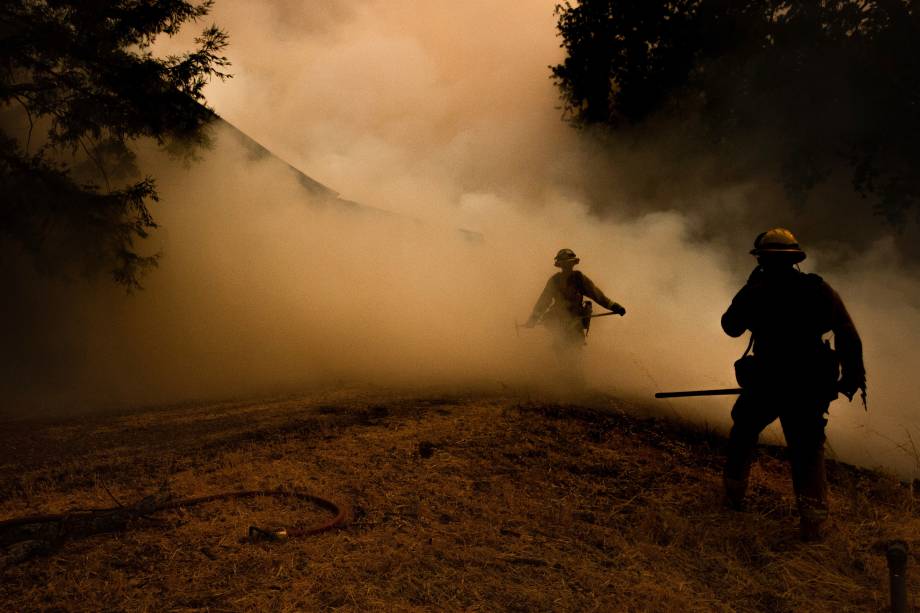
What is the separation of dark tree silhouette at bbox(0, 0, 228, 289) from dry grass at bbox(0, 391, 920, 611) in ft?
13.3

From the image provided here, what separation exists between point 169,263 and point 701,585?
1261cm

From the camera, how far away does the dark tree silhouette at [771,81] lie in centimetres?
1282

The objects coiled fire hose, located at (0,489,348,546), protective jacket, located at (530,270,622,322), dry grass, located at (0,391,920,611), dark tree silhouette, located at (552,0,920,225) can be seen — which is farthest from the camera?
dark tree silhouette, located at (552,0,920,225)

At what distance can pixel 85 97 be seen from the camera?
925 cm

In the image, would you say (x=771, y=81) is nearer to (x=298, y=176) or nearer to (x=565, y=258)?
(x=565, y=258)

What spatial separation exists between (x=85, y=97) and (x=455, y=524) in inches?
336

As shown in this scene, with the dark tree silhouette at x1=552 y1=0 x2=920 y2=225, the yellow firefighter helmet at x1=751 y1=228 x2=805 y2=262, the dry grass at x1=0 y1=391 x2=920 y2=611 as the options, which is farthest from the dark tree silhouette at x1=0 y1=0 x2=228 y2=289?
the dark tree silhouette at x1=552 y1=0 x2=920 y2=225

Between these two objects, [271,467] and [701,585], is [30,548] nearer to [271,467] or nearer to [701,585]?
[271,467]

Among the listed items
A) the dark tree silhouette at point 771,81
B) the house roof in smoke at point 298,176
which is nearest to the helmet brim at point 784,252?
the dark tree silhouette at point 771,81

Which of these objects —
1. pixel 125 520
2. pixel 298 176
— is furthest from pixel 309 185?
pixel 125 520

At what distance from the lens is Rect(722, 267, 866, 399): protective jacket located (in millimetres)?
3824

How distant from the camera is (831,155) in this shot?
14609 mm

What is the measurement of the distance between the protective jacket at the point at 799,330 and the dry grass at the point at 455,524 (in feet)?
2.90

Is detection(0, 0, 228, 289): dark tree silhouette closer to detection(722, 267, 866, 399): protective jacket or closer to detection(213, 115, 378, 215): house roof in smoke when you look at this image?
detection(213, 115, 378, 215): house roof in smoke
